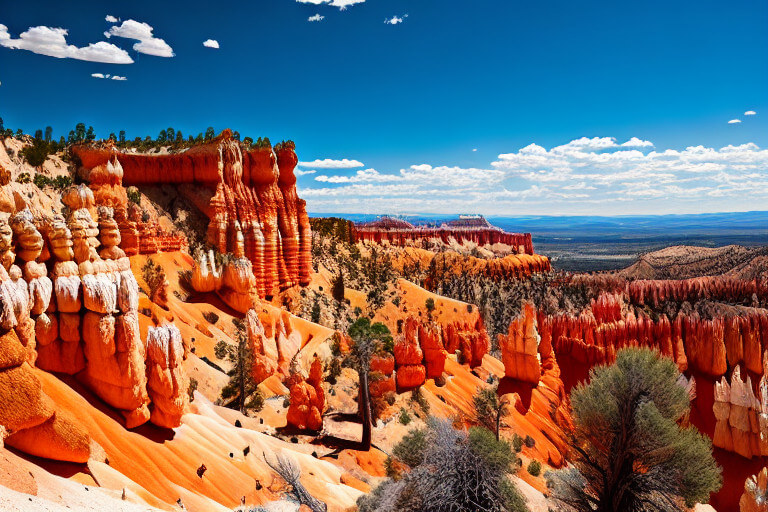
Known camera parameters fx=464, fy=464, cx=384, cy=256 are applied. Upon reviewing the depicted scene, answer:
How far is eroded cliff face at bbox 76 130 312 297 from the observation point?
44125 millimetres

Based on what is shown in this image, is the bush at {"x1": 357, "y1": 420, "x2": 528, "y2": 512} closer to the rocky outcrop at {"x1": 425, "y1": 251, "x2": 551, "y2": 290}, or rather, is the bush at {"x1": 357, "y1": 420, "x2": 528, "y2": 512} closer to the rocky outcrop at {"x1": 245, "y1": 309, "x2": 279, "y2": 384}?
the rocky outcrop at {"x1": 245, "y1": 309, "x2": 279, "y2": 384}

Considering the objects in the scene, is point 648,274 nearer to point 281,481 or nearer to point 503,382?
point 503,382

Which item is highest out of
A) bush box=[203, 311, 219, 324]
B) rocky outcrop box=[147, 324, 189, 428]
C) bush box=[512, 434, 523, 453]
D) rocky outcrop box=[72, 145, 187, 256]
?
rocky outcrop box=[72, 145, 187, 256]

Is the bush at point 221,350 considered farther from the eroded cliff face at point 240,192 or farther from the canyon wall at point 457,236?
the canyon wall at point 457,236

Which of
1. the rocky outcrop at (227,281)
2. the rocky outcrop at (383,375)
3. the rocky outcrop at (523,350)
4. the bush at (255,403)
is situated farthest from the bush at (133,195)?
the rocky outcrop at (523,350)

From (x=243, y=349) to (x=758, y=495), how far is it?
22.2 meters

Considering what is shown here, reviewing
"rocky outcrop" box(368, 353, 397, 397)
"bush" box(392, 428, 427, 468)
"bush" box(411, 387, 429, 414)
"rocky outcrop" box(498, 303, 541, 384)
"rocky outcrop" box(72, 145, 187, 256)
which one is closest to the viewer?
"bush" box(392, 428, 427, 468)

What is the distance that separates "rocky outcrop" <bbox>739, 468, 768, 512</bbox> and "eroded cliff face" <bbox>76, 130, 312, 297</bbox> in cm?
3682

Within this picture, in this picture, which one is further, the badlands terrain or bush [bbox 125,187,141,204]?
bush [bbox 125,187,141,204]

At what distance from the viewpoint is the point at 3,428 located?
27.8 ft

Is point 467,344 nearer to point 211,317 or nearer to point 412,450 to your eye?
point 211,317

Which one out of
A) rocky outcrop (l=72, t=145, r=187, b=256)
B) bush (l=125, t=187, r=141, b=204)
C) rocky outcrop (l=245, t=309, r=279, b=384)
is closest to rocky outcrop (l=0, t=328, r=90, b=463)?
rocky outcrop (l=245, t=309, r=279, b=384)

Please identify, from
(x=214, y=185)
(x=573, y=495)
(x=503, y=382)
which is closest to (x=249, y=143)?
(x=214, y=185)

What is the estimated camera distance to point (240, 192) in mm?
46031
